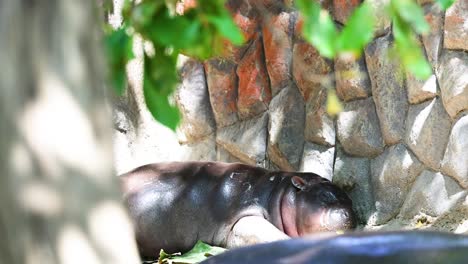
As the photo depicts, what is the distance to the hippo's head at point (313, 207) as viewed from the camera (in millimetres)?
5535

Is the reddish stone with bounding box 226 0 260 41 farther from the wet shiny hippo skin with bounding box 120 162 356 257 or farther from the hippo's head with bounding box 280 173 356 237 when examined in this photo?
the hippo's head with bounding box 280 173 356 237

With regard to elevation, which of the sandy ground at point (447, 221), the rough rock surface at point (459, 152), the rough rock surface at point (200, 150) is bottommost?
the sandy ground at point (447, 221)

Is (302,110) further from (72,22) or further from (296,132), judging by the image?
(72,22)

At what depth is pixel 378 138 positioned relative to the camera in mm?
5449

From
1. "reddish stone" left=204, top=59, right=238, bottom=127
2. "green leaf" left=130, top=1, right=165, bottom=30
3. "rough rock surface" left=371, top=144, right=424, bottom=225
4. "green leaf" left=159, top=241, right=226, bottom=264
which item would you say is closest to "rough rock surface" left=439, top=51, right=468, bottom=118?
"rough rock surface" left=371, top=144, right=424, bottom=225

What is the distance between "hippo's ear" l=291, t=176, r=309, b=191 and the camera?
5688 millimetres

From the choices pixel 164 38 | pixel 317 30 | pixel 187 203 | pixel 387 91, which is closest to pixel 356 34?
pixel 317 30

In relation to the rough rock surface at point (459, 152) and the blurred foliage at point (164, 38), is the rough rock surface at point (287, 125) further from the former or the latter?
the blurred foliage at point (164, 38)

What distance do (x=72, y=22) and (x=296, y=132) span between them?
16.5ft

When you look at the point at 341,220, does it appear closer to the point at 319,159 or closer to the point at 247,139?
the point at 319,159

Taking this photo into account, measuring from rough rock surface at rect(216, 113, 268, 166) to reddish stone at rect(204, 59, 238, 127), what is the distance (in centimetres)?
9

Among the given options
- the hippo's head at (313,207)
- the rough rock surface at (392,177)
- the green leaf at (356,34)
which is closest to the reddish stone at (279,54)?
the hippo's head at (313,207)

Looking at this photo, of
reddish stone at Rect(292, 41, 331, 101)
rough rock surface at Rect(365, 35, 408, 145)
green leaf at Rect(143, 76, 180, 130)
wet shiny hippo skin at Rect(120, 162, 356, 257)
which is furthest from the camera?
wet shiny hippo skin at Rect(120, 162, 356, 257)

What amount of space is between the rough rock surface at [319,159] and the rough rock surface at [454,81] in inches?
46.3
